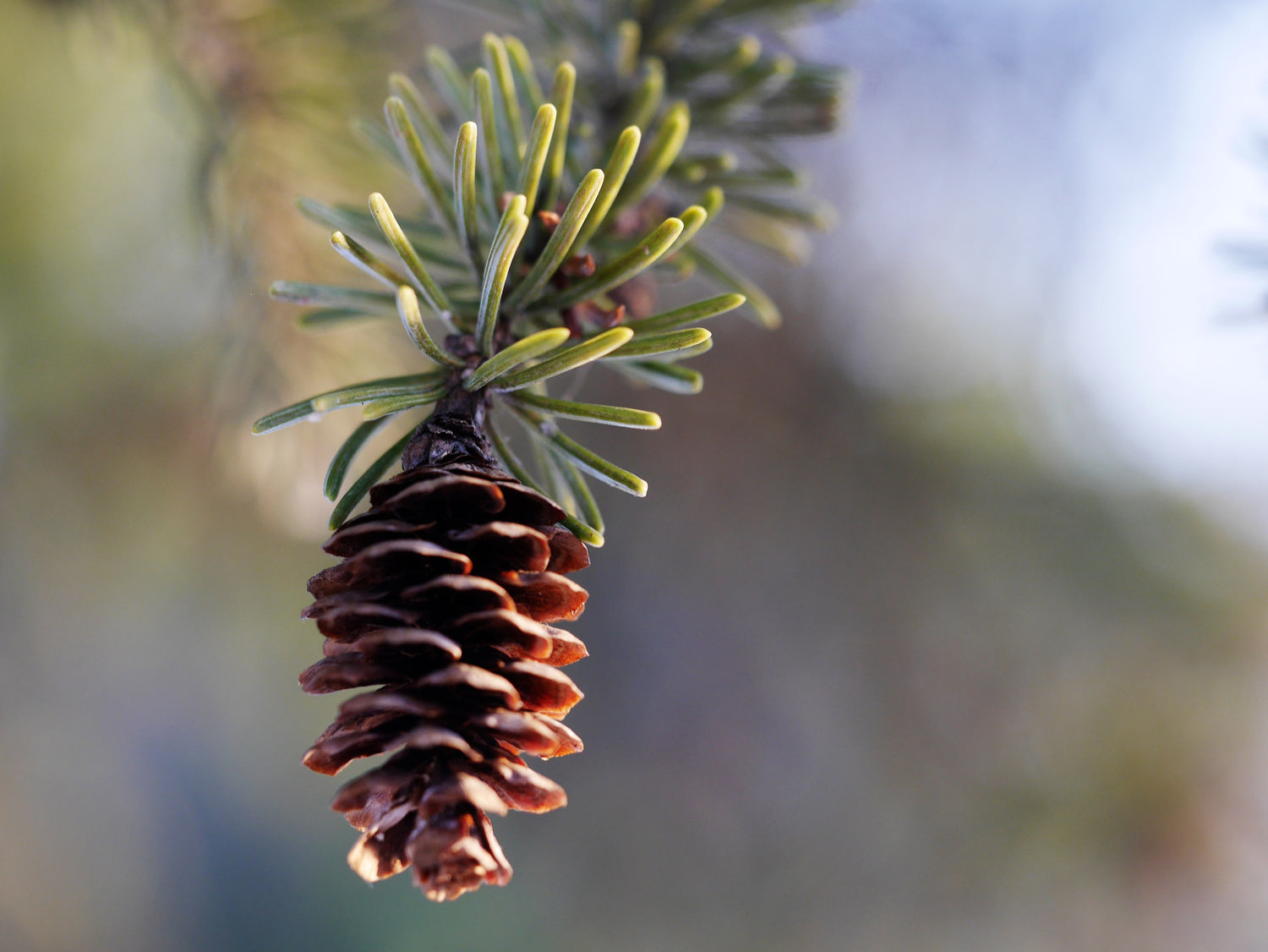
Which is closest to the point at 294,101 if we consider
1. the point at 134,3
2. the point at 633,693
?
the point at 134,3

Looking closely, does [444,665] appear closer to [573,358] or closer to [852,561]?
[573,358]

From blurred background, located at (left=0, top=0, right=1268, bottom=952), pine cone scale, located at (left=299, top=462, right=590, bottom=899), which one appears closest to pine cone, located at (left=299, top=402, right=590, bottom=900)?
pine cone scale, located at (left=299, top=462, right=590, bottom=899)

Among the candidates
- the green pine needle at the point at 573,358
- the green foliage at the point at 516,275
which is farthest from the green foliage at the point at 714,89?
the green pine needle at the point at 573,358

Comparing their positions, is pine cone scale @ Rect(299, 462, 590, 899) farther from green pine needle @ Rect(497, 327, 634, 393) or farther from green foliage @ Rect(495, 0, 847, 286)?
green foliage @ Rect(495, 0, 847, 286)

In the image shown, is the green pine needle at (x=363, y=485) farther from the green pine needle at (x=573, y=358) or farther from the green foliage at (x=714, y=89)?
the green foliage at (x=714, y=89)

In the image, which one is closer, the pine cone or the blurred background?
the pine cone

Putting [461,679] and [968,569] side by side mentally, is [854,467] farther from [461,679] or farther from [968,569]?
[461,679]
